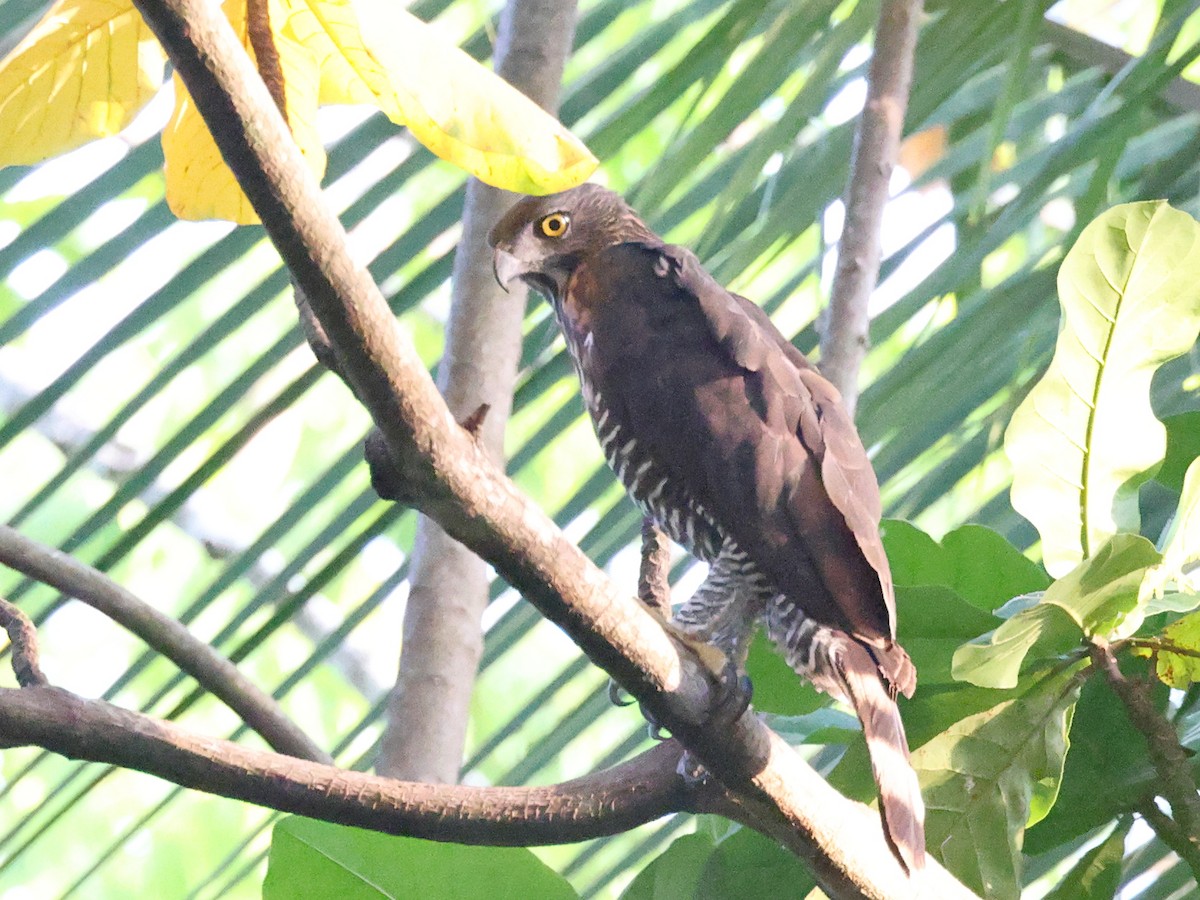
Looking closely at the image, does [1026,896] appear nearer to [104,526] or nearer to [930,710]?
[930,710]

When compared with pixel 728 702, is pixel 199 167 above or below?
above

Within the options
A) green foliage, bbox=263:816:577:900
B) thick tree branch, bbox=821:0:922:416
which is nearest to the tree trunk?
green foliage, bbox=263:816:577:900

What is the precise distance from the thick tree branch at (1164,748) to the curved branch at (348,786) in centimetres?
37

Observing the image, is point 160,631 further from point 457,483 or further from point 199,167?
point 457,483

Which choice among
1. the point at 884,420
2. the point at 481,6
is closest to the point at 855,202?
the point at 884,420

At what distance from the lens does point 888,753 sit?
1002mm

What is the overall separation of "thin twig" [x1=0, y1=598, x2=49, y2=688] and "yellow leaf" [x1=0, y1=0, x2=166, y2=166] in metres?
0.31

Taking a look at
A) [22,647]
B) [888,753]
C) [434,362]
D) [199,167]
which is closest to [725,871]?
[888,753]

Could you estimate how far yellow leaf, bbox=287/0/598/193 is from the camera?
0.57 meters

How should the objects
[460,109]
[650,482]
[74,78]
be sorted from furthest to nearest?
[650,482] → [74,78] → [460,109]

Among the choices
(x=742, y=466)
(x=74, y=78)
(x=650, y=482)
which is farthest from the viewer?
(x=650, y=482)

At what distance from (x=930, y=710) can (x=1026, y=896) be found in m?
1.27

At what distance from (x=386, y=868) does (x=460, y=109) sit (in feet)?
2.11

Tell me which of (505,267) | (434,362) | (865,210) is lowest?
(865,210)
